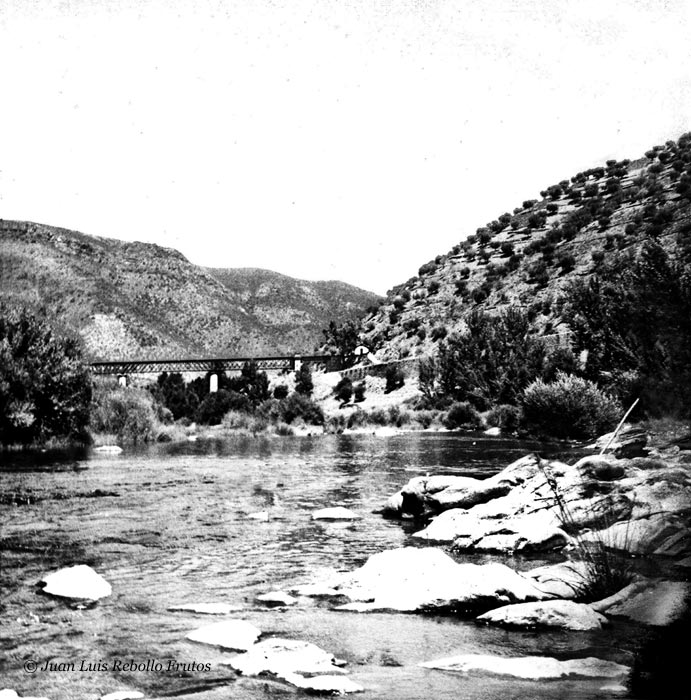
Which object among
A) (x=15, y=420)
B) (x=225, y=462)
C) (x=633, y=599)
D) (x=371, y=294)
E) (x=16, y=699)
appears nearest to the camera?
(x=16, y=699)

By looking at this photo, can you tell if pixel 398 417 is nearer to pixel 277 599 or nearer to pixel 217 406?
pixel 217 406

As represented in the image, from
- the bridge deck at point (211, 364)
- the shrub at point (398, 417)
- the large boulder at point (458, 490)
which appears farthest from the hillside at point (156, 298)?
the large boulder at point (458, 490)

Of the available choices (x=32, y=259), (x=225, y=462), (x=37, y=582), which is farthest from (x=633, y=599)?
(x=32, y=259)

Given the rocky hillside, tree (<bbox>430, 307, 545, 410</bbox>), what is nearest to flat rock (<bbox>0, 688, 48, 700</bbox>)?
tree (<bbox>430, 307, 545, 410</bbox>)

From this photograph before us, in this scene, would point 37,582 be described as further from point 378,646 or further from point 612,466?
point 612,466

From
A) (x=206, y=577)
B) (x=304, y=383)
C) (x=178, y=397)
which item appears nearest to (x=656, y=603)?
(x=206, y=577)

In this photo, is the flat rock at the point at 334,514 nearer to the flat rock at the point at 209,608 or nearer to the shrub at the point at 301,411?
the flat rock at the point at 209,608
